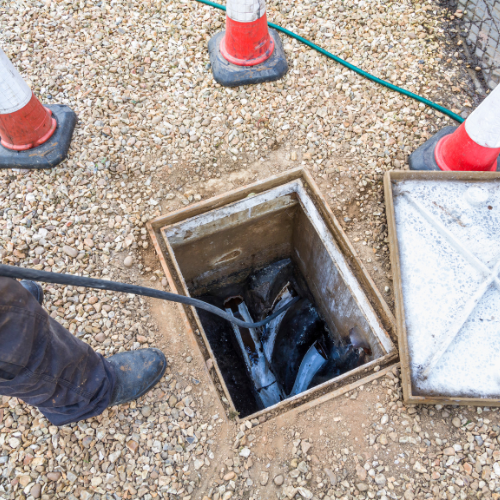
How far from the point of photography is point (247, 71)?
128 inches

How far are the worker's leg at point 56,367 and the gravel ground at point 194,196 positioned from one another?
0.56ft

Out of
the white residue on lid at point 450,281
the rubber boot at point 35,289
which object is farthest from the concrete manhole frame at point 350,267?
the rubber boot at point 35,289

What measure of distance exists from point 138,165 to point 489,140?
2424 mm

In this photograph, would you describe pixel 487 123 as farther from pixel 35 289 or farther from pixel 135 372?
pixel 35 289

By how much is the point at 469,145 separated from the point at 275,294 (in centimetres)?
220

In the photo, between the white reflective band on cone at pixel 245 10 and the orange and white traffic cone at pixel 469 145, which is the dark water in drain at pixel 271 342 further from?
the white reflective band on cone at pixel 245 10

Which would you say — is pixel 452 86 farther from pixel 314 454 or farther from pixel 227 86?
pixel 314 454

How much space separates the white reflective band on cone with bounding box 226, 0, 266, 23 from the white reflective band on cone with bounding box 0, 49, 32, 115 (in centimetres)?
160

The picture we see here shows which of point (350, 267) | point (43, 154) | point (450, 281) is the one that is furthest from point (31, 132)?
point (450, 281)

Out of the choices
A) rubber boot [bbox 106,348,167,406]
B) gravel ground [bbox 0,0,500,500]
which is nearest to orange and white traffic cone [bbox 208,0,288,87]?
gravel ground [bbox 0,0,500,500]

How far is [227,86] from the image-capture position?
10.7ft

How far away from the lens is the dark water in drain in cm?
339

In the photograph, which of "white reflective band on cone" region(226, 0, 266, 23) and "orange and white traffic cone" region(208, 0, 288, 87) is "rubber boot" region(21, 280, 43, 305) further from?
"white reflective band on cone" region(226, 0, 266, 23)

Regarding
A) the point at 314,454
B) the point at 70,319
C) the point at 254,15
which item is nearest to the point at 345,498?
the point at 314,454
